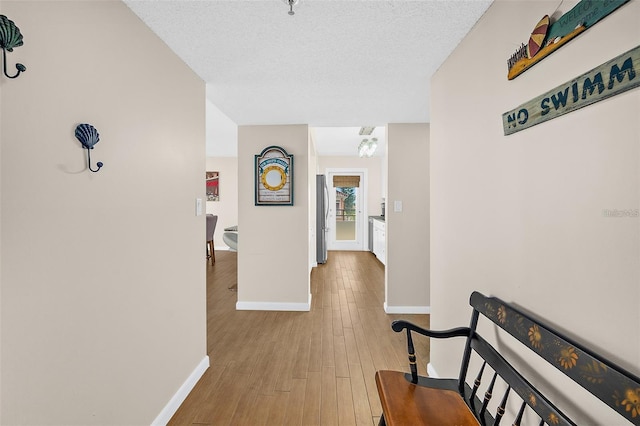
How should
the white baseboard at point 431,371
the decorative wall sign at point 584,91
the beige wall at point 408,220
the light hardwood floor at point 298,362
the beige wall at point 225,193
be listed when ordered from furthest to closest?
the beige wall at point 225,193
the beige wall at point 408,220
the white baseboard at point 431,371
the light hardwood floor at point 298,362
the decorative wall sign at point 584,91

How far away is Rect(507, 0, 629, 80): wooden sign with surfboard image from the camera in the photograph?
32.5 inches

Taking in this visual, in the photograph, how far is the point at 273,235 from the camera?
364 centimetres

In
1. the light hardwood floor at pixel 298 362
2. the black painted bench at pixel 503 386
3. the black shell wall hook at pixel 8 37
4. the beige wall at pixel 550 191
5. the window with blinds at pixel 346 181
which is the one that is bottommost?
the light hardwood floor at pixel 298 362

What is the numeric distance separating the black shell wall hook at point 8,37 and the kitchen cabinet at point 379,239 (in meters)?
5.46

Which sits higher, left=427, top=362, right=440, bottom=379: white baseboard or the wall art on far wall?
the wall art on far wall

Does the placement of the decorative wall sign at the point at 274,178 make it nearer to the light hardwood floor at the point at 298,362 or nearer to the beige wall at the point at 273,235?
the beige wall at the point at 273,235

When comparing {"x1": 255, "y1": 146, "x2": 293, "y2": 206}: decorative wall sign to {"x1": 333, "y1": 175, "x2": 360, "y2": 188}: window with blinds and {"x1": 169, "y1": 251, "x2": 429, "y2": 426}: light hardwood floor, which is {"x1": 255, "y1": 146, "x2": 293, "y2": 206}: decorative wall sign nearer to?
{"x1": 169, "y1": 251, "x2": 429, "y2": 426}: light hardwood floor

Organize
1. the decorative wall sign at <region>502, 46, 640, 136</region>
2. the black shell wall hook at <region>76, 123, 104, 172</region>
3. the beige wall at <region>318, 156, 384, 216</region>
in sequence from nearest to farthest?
the decorative wall sign at <region>502, 46, 640, 136</region> < the black shell wall hook at <region>76, 123, 104, 172</region> < the beige wall at <region>318, 156, 384, 216</region>

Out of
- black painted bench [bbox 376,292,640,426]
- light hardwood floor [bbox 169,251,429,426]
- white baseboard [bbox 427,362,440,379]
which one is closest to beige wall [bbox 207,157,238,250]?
light hardwood floor [bbox 169,251,429,426]

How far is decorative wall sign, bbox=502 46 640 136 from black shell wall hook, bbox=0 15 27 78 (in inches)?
65.5

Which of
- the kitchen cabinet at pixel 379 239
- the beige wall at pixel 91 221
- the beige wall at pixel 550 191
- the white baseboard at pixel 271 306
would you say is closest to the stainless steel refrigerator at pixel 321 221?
the kitchen cabinet at pixel 379 239

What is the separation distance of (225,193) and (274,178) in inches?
191

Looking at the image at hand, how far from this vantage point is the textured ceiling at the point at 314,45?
1.46 m

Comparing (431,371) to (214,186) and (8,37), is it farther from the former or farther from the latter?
(214,186)
